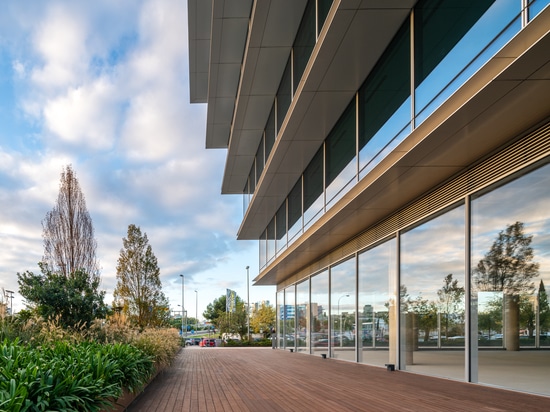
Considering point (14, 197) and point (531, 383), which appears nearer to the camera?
point (531, 383)


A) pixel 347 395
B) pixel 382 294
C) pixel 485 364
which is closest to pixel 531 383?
pixel 485 364

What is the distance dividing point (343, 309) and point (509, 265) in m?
10.2

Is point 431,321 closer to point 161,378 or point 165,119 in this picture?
point 161,378

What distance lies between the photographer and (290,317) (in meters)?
27.8

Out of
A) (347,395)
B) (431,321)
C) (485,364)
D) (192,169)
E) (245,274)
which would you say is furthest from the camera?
(245,274)

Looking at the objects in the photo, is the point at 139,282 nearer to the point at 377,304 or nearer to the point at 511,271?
the point at 377,304

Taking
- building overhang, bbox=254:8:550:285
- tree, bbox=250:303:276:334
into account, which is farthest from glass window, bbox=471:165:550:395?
tree, bbox=250:303:276:334

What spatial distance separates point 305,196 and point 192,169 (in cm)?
1201

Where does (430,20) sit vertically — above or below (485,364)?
above

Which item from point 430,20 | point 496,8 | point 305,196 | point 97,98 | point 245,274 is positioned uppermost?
point 97,98

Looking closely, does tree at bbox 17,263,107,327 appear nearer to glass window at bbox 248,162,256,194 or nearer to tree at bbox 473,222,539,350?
tree at bbox 473,222,539,350

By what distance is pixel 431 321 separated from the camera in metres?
11.4

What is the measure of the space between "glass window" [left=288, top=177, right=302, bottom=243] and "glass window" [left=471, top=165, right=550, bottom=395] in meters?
9.89

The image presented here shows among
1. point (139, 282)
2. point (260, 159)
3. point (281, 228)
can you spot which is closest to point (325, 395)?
point (260, 159)
